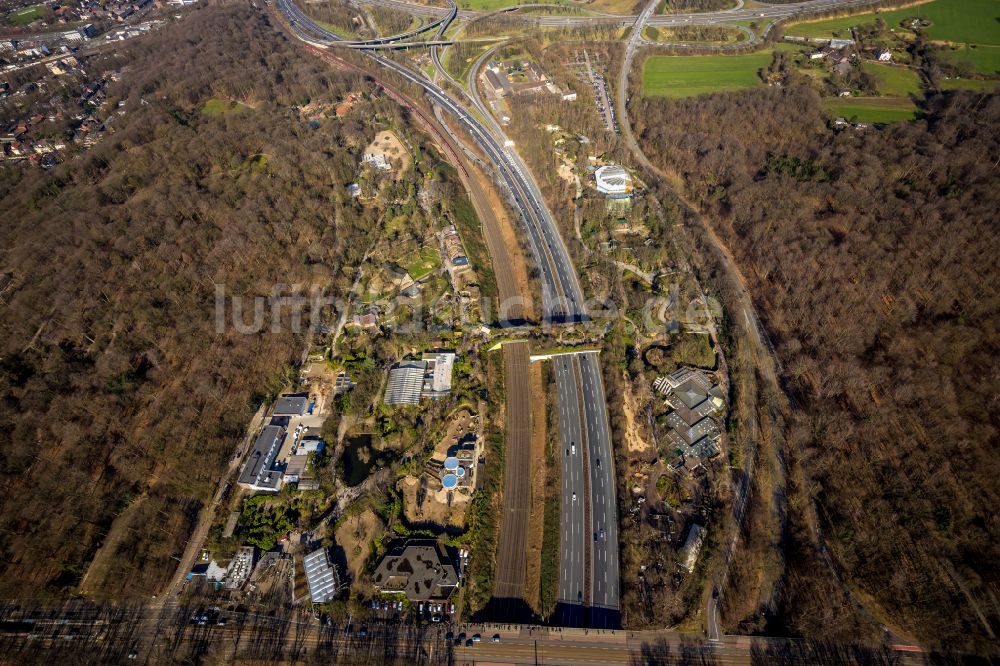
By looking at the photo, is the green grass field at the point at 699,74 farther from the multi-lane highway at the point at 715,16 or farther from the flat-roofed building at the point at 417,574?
→ the flat-roofed building at the point at 417,574

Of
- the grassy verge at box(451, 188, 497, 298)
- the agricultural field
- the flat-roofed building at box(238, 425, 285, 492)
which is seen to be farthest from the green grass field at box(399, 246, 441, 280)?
the agricultural field

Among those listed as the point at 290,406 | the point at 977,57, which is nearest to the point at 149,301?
the point at 290,406

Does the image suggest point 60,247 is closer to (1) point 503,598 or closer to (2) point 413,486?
(2) point 413,486

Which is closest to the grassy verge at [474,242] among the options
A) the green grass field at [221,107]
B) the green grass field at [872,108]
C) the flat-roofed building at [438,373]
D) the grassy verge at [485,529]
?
the flat-roofed building at [438,373]

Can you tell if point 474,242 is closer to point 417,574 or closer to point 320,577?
point 417,574

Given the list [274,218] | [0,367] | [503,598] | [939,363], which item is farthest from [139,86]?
[939,363]
